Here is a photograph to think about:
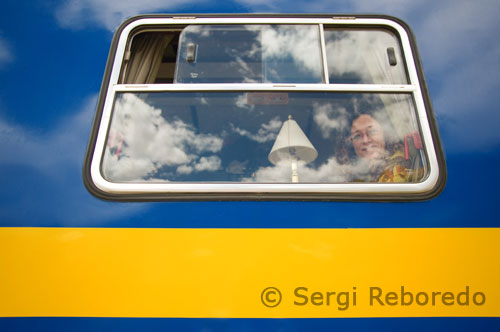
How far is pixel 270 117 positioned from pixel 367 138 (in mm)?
471

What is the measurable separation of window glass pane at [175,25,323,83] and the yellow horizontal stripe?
0.79 m

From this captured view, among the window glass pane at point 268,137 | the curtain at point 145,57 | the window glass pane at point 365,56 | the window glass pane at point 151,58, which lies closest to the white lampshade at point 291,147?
the window glass pane at point 268,137

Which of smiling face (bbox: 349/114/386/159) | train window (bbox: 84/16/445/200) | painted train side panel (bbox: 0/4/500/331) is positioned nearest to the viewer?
painted train side panel (bbox: 0/4/500/331)

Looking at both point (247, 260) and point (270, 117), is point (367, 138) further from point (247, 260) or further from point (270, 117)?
point (247, 260)

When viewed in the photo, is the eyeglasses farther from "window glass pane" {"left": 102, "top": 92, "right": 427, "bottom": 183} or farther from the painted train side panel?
the painted train side panel

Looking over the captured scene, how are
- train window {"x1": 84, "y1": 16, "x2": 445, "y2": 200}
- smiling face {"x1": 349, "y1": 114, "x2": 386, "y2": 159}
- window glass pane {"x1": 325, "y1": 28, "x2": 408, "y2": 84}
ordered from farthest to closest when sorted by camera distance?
window glass pane {"x1": 325, "y1": 28, "x2": 408, "y2": 84}, smiling face {"x1": 349, "y1": 114, "x2": 386, "y2": 159}, train window {"x1": 84, "y1": 16, "x2": 445, "y2": 200}

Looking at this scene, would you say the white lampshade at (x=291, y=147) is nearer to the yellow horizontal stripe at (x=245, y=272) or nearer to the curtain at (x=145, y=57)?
the yellow horizontal stripe at (x=245, y=272)

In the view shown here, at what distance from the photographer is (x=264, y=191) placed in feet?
4.59

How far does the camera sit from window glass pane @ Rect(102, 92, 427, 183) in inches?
58.2

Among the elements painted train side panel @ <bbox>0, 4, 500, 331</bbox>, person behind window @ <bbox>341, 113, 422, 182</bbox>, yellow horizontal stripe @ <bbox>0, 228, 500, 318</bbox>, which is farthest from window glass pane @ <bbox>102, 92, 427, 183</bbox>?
yellow horizontal stripe @ <bbox>0, 228, 500, 318</bbox>

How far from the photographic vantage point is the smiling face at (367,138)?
1.54 meters

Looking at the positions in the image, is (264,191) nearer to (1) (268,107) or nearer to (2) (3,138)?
(1) (268,107)

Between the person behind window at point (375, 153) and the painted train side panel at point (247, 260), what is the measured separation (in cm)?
14

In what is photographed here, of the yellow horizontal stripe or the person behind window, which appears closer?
the yellow horizontal stripe
